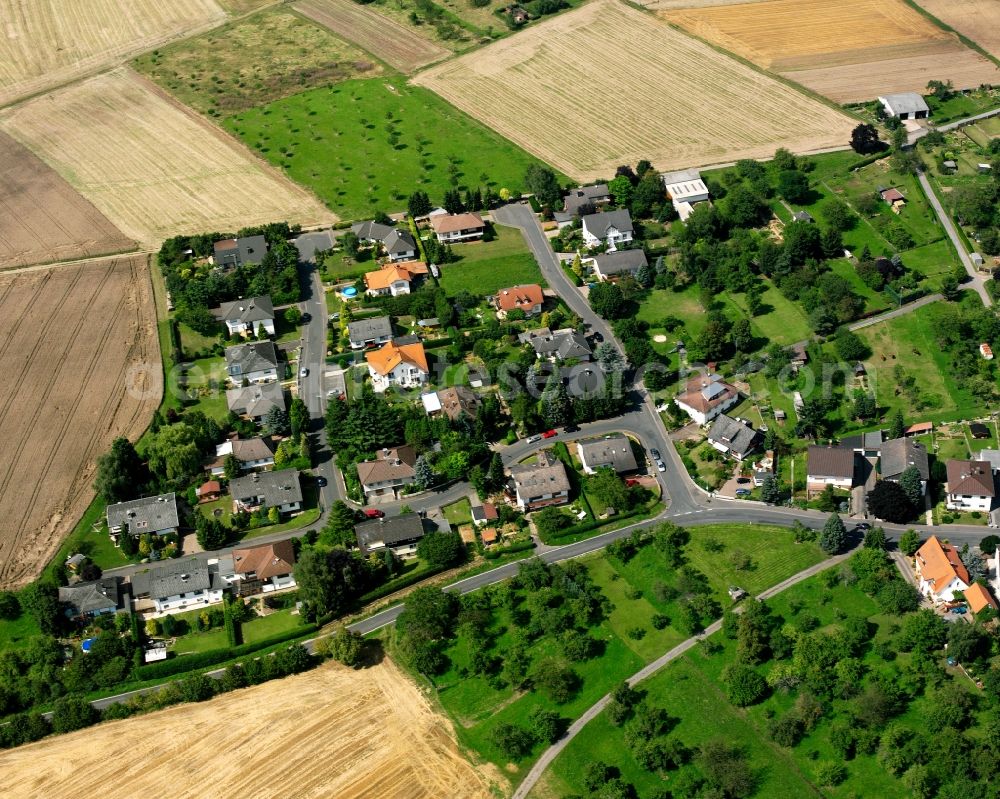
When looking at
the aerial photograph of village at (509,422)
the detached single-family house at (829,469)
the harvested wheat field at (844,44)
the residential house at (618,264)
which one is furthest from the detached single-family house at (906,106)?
the detached single-family house at (829,469)

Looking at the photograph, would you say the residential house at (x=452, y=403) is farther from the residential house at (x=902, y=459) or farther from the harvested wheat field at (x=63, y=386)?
the residential house at (x=902, y=459)

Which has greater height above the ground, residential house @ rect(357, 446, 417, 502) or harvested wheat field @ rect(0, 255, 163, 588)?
residential house @ rect(357, 446, 417, 502)

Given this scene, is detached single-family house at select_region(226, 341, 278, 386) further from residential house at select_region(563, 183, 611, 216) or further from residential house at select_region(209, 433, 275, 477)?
Answer: residential house at select_region(563, 183, 611, 216)

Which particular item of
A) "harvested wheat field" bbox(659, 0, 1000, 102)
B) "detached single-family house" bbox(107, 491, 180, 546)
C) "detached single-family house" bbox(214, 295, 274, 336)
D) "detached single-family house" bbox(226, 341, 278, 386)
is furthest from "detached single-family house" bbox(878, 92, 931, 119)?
"detached single-family house" bbox(107, 491, 180, 546)

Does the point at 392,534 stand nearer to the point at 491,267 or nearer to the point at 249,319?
the point at 249,319

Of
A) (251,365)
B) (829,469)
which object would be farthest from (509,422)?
(829,469)

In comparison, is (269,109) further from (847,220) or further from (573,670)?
(573,670)
